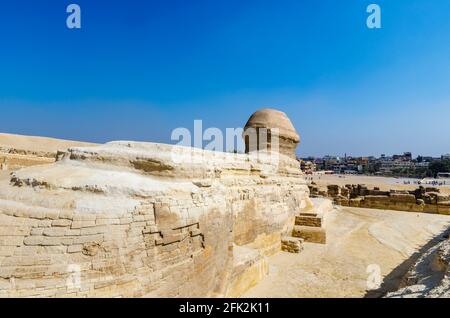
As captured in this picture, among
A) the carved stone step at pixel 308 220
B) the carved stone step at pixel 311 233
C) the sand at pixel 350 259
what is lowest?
the sand at pixel 350 259

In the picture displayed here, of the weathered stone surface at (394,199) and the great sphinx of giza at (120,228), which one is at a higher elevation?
the great sphinx of giza at (120,228)

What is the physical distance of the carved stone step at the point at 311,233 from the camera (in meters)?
10.2

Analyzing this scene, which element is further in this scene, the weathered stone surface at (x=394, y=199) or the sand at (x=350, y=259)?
the weathered stone surface at (x=394, y=199)

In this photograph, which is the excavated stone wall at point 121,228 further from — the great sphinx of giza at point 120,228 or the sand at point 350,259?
the sand at point 350,259

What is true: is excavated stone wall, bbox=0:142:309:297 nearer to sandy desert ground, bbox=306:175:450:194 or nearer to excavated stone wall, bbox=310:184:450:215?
excavated stone wall, bbox=310:184:450:215

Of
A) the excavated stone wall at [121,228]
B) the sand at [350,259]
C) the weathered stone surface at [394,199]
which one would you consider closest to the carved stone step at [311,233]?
A: the sand at [350,259]

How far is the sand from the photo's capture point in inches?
260

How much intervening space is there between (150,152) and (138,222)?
1.66 meters

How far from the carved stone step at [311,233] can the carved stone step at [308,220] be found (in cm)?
23

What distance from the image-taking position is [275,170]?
401 inches

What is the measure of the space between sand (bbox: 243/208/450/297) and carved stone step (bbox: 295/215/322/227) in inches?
28.6

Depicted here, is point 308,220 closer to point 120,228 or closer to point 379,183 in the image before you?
point 120,228
